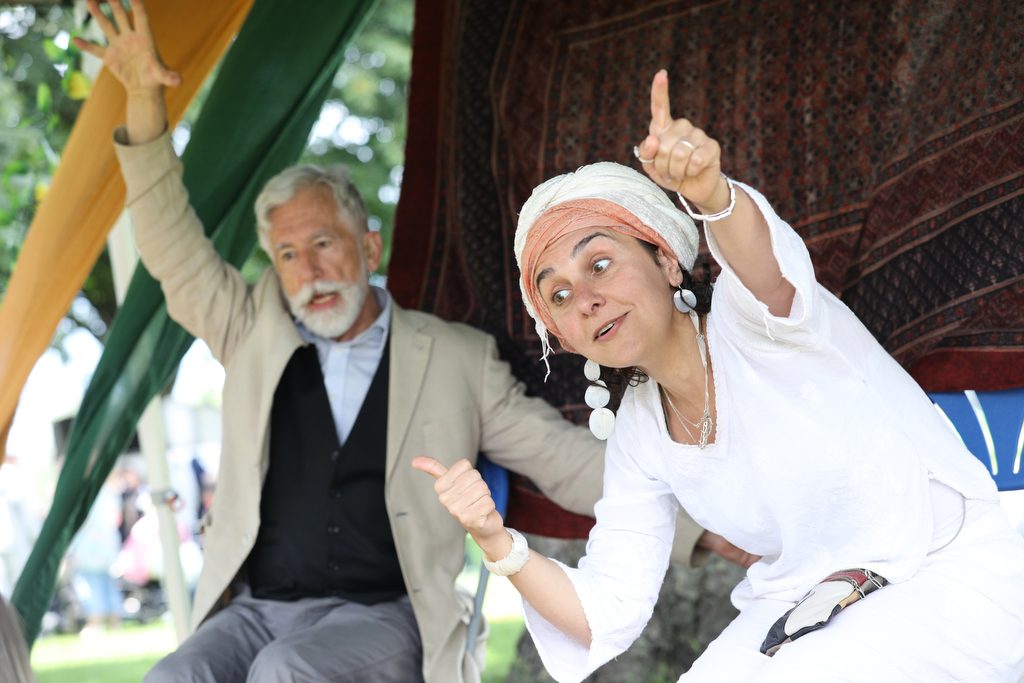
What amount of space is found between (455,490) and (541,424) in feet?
3.78

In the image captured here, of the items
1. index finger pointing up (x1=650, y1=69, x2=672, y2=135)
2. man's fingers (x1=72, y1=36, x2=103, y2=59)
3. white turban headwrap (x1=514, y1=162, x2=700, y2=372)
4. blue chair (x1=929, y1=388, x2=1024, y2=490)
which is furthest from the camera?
man's fingers (x1=72, y1=36, x2=103, y2=59)

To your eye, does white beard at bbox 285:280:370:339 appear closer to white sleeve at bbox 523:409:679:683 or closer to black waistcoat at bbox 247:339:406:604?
black waistcoat at bbox 247:339:406:604

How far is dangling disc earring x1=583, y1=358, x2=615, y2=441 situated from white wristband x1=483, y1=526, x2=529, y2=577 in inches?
12.9

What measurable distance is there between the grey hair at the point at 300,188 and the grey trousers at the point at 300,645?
1068 mm

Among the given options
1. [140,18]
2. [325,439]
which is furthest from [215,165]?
[325,439]

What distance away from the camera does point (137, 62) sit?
10.7 feet

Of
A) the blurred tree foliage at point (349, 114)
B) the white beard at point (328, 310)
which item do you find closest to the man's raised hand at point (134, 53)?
the white beard at point (328, 310)

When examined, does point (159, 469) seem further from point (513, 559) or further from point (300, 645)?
point (513, 559)

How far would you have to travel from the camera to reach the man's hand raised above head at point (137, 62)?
324 cm

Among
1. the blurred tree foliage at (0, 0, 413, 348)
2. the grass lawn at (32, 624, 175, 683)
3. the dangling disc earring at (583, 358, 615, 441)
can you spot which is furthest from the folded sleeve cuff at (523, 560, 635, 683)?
the grass lawn at (32, 624, 175, 683)

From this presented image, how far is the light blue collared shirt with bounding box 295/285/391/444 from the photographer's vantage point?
336 cm

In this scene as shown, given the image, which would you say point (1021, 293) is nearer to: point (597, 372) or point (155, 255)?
point (597, 372)

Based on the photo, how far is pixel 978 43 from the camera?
8.93ft

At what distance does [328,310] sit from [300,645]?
0.98 m
